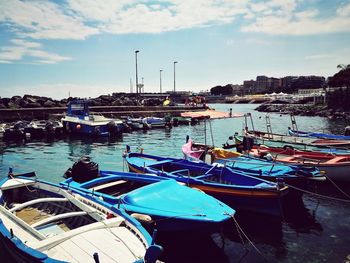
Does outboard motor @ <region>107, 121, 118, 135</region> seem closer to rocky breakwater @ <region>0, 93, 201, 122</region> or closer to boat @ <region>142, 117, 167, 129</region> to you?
boat @ <region>142, 117, 167, 129</region>

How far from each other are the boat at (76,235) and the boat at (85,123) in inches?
1164

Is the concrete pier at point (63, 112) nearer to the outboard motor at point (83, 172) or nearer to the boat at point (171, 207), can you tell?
the outboard motor at point (83, 172)

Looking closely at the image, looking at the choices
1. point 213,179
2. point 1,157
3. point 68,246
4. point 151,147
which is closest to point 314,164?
point 213,179

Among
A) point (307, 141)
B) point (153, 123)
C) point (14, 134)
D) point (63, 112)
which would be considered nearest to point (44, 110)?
point (63, 112)

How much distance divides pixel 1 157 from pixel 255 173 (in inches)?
892

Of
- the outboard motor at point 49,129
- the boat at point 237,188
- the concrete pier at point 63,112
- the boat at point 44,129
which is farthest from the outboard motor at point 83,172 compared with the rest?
the concrete pier at point 63,112

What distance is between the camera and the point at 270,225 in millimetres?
11461

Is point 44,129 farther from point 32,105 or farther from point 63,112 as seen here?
point 32,105

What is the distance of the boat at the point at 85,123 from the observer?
39156 mm

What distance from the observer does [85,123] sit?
131 feet

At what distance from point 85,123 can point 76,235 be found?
3457cm

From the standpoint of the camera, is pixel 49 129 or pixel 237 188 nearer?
pixel 237 188

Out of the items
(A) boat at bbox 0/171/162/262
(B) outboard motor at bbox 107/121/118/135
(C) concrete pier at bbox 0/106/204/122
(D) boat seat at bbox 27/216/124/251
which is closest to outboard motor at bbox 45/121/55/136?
(B) outboard motor at bbox 107/121/118/135

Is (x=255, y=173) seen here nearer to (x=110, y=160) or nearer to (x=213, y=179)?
(x=213, y=179)
